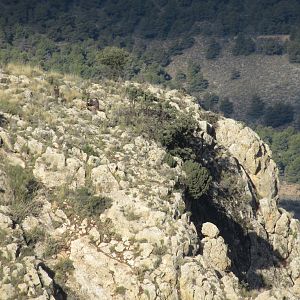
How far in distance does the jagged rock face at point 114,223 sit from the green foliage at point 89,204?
0.05m

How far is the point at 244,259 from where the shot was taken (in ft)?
147

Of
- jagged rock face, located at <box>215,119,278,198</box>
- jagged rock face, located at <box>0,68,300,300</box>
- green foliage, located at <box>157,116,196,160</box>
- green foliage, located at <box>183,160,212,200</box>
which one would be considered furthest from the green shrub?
jagged rock face, located at <box>215,119,278,198</box>

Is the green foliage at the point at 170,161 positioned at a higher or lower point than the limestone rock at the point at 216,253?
higher

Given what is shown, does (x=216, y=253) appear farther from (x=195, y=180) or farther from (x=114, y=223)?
(x=114, y=223)

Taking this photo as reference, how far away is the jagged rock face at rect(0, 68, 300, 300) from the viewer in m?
33.1

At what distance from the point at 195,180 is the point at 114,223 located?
663 centimetres

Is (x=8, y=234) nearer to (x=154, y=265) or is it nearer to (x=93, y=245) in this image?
(x=93, y=245)

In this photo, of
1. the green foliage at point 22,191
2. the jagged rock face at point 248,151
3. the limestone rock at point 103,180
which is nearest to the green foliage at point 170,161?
the limestone rock at point 103,180

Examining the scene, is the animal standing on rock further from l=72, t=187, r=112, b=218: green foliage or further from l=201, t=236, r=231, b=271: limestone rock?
l=201, t=236, r=231, b=271: limestone rock

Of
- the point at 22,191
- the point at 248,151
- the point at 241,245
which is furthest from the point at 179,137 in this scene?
the point at 22,191

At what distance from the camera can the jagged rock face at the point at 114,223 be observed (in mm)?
33094

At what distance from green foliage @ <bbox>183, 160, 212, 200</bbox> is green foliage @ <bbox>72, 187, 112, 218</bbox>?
5.62 metres

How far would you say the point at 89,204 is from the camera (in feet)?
117

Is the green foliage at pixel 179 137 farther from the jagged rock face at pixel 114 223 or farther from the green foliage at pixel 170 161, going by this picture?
the green foliage at pixel 170 161
